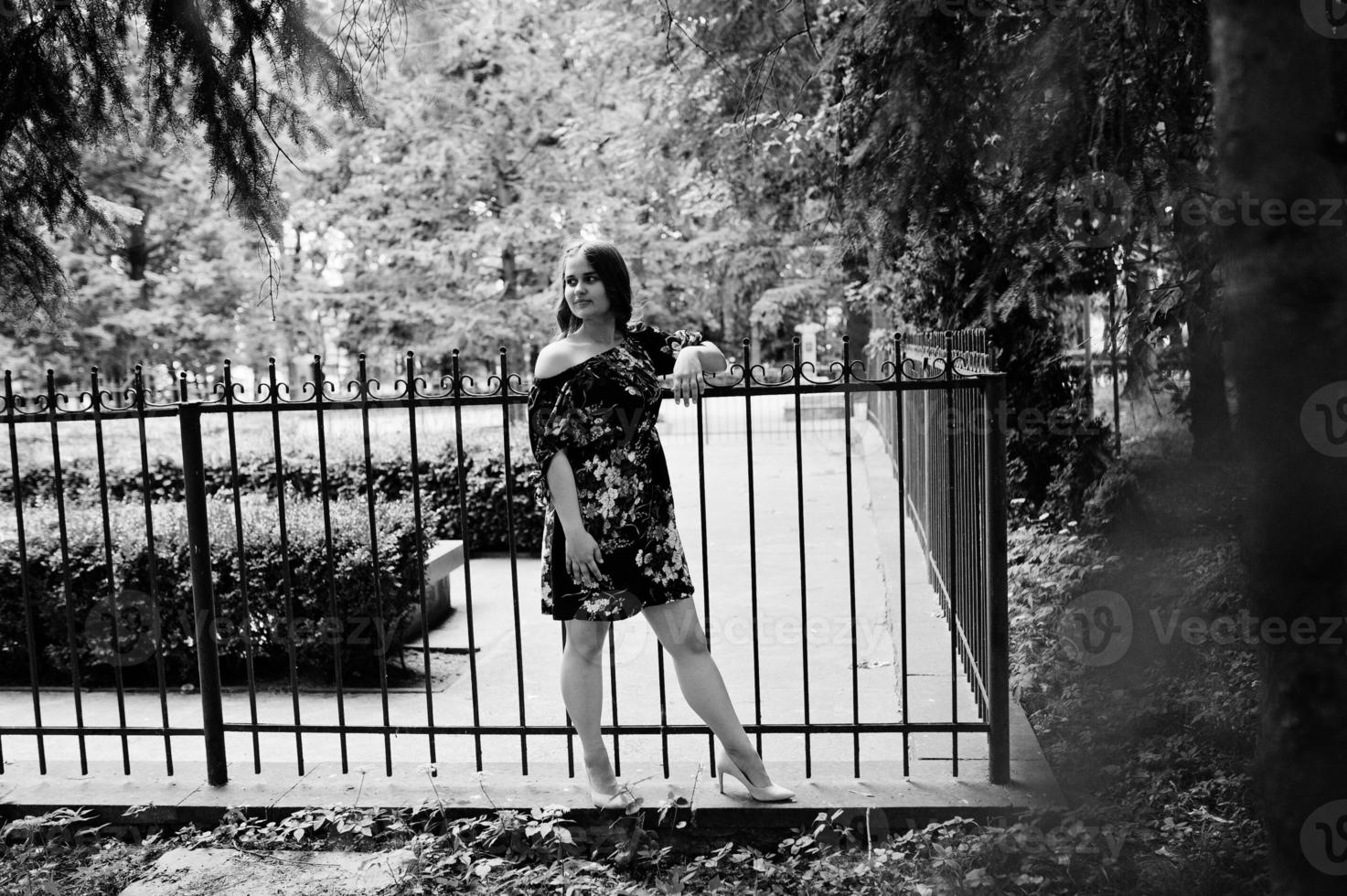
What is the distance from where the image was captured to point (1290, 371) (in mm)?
2090

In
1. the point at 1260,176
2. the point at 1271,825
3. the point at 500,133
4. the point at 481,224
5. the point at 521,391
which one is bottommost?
the point at 1271,825

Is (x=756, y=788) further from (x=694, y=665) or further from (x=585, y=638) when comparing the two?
(x=585, y=638)

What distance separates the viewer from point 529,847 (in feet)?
13.0

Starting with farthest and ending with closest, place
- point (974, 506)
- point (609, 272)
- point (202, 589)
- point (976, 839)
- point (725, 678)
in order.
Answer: point (725, 678)
point (974, 506)
point (202, 589)
point (609, 272)
point (976, 839)

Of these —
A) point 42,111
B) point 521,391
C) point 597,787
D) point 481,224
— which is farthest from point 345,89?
point 481,224

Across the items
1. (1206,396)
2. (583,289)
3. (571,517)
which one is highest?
(583,289)

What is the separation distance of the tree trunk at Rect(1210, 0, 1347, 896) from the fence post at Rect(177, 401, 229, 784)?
3.58 m

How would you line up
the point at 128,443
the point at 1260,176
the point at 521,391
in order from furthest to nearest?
the point at 128,443
the point at 521,391
the point at 1260,176

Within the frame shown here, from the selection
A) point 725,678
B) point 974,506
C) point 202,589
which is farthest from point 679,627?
point 725,678

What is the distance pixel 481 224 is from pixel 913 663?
15.8 metres

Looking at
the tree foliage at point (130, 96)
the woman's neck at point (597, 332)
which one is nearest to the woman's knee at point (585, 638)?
the woman's neck at point (597, 332)

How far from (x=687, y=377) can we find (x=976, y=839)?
5.85 feet

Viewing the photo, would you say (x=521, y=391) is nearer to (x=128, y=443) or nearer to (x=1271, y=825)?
(x=1271, y=825)

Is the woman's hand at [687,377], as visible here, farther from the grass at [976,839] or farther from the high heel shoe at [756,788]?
the grass at [976,839]
